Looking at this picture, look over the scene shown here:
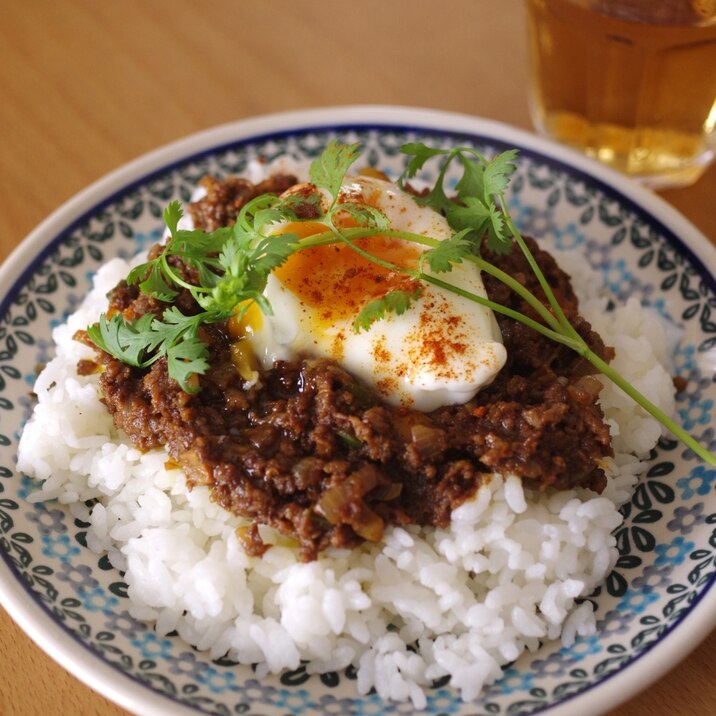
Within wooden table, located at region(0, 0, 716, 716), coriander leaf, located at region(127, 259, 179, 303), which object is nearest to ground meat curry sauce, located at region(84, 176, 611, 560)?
coriander leaf, located at region(127, 259, 179, 303)

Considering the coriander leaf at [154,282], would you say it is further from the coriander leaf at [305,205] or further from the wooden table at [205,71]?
the wooden table at [205,71]

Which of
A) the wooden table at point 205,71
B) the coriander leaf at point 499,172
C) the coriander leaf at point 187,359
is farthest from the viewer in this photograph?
the wooden table at point 205,71

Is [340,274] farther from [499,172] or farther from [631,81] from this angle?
[631,81]

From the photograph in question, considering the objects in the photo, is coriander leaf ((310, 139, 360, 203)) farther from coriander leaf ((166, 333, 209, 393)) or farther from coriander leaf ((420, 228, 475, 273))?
coriander leaf ((166, 333, 209, 393))

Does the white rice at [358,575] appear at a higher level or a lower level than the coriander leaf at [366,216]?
lower

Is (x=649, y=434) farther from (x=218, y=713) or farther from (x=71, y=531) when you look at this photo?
(x=71, y=531)

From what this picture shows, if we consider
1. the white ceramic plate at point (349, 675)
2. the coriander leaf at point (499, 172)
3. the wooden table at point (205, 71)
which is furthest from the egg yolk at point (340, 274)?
the wooden table at point (205, 71)
